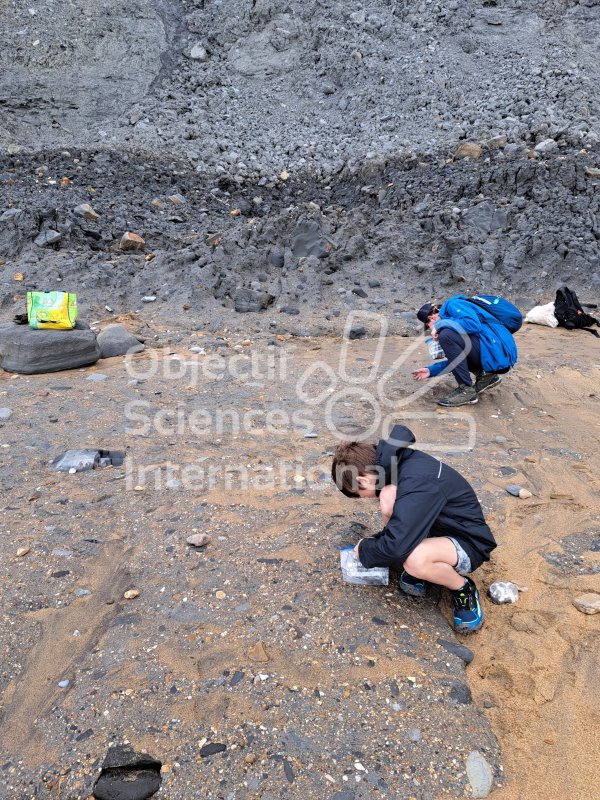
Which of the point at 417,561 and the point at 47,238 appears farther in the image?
the point at 47,238

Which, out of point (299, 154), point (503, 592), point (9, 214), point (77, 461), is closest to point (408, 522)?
point (503, 592)

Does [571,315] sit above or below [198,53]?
below

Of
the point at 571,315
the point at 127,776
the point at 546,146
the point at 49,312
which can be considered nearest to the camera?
the point at 127,776

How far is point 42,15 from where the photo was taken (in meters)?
14.9

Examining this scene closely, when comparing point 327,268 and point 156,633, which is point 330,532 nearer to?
point 156,633

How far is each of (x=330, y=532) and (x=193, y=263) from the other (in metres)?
5.81

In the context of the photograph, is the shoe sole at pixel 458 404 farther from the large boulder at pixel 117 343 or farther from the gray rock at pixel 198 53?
the gray rock at pixel 198 53

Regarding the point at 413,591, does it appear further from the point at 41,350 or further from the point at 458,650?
the point at 41,350

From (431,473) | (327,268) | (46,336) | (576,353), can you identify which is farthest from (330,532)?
(327,268)

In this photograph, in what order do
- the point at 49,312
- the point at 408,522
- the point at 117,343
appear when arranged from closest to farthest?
the point at 408,522
the point at 49,312
the point at 117,343

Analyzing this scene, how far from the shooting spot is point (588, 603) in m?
2.68

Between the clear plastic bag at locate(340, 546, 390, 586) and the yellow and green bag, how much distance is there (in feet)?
13.6

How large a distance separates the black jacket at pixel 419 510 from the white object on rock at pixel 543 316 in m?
5.09

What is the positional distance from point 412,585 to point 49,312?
14.8ft
